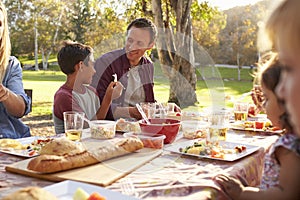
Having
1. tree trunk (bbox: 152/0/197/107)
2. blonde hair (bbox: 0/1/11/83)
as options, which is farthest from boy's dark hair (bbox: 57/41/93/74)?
tree trunk (bbox: 152/0/197/107)

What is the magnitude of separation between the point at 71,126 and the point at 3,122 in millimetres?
757

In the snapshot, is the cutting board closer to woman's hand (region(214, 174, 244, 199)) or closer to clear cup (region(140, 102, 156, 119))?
woman's hand (region(214, 174, 244, 199))

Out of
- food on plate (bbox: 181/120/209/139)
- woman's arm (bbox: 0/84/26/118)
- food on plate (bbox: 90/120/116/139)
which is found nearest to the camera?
food on plate (bbox: 90/120/116/139)

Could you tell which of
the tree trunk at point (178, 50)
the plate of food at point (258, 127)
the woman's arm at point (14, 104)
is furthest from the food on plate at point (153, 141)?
the tree trunk at point (178, 50)

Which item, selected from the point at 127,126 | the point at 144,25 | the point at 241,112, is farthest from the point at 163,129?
the point at 144,25

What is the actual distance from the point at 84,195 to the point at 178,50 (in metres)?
6.81

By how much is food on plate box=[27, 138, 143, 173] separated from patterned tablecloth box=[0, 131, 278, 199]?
5 centimetres

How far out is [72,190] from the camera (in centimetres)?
121

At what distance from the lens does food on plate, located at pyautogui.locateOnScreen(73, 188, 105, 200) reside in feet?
3.60

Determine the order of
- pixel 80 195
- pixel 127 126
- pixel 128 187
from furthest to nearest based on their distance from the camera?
pixel 127 126, pixel 128 187, pixel 80 195

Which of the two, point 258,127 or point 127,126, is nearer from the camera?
point 127,126

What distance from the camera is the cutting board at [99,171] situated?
51.8 inches

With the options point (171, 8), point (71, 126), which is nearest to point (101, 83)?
point (71, 126)

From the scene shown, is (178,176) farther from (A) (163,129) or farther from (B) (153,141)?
(A) (163,129)
